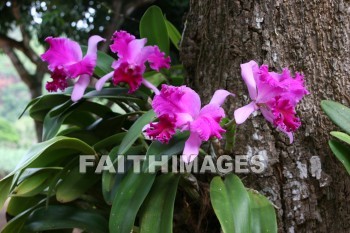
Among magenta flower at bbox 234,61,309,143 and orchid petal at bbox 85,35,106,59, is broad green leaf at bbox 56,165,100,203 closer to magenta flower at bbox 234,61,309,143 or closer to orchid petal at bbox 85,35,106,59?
orchid petal at bbox 85,35,106,59

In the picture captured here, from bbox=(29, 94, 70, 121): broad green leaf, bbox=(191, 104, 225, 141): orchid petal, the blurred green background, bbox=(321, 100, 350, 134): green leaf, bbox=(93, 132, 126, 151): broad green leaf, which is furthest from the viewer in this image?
the blurred green background

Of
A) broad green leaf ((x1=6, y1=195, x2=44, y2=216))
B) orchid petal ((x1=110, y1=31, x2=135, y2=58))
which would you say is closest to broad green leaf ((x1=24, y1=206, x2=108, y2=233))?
broad green leaf ((x1=6, y1=195, x2=44, y2=216))

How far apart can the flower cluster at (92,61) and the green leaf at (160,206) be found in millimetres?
181

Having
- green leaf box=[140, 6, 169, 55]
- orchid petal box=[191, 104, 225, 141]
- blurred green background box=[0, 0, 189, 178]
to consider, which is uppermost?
blurred green background box=[0, 0, 189, 178]

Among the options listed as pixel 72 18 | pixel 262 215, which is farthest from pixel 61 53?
pixel 72 18

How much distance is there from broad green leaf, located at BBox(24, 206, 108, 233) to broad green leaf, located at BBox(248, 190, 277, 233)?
29 centimetres

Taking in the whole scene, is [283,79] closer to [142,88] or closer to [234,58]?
[234,58]

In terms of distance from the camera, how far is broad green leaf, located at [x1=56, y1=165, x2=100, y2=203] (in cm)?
81

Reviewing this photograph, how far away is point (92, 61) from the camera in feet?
2.58

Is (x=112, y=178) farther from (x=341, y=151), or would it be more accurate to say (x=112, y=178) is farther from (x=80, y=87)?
(x=341, y=151)

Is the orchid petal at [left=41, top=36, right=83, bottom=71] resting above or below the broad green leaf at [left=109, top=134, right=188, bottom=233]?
above

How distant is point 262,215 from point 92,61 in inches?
16.2

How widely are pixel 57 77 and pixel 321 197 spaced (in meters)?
0.55

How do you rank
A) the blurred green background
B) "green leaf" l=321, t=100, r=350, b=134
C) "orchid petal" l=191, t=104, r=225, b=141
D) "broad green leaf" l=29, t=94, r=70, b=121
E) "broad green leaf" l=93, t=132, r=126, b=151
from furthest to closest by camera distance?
the blurred green background → "broad green leaf" l=29, t=94, r=70, b=121 → "broad green leaf" l=93, t=132, r=126, b=151 → "green leaf" l=321, t=100, r=350, b=134 → "orchid petal" l=191, t=104, r=225, b=141
